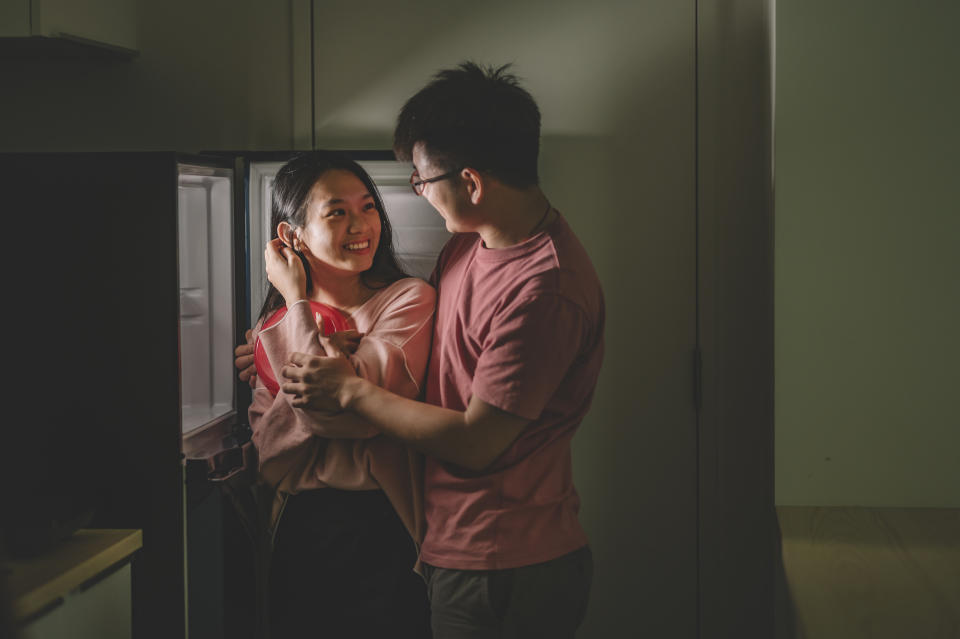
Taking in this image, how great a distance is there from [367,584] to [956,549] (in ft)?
3.45

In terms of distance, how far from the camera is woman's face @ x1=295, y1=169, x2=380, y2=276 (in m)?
1.52

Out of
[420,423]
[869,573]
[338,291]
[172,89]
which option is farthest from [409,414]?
[172,89]

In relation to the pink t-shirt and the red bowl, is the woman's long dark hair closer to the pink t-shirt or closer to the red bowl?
the red bowl

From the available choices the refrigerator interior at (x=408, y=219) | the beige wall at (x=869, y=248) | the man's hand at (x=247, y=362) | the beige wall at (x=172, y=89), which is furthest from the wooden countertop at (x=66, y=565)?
the beige wall at (x=869, y=248)

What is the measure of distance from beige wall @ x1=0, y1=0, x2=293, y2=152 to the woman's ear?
0.46 m

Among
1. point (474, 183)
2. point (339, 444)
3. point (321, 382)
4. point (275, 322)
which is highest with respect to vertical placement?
point (474, 183)

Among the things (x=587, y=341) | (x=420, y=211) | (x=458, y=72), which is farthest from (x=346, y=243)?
(x=587, y=341)

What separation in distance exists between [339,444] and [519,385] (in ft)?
1.32

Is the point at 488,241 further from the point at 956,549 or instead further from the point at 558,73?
the point at 956,549

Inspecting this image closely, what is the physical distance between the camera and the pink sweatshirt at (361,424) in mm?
1468

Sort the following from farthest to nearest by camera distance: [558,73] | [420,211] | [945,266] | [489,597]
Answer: [558,73]
[420,211]
[945,266]
[489,597]

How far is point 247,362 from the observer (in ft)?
5.39

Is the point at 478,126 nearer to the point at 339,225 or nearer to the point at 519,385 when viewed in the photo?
the point at 339,225

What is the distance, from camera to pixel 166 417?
1455 millimetres
